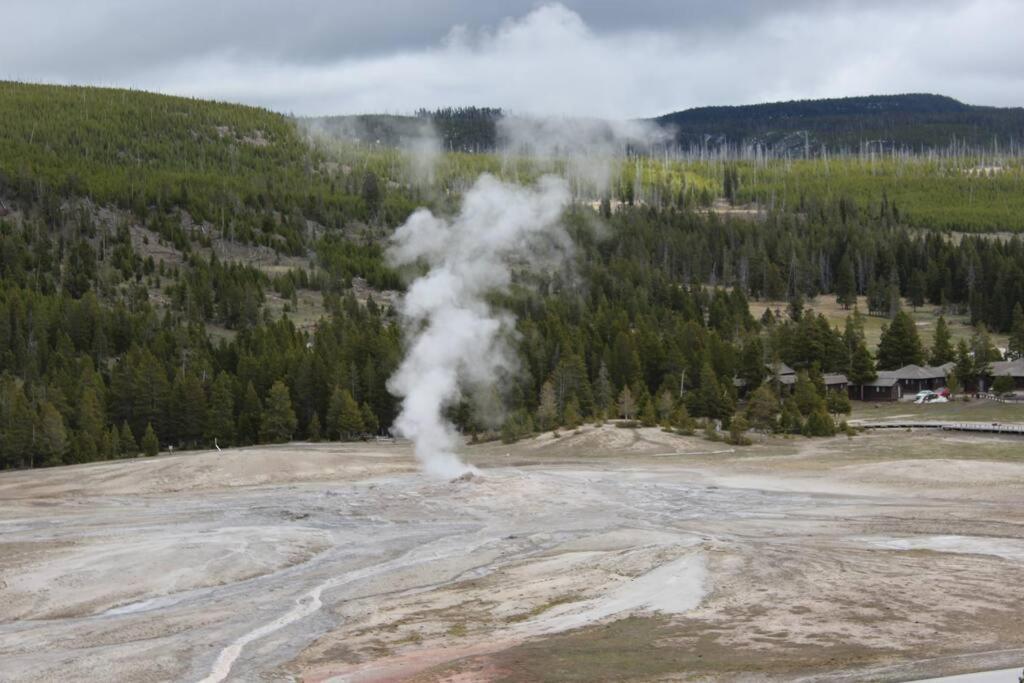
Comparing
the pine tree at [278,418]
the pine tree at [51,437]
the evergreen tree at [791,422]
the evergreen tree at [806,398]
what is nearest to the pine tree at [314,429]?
the pine tree at [278,418]

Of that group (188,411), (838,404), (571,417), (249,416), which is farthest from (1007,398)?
(188,411)

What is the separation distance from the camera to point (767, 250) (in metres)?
193

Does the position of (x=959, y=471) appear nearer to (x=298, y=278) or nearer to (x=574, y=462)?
(x=574, y=462)

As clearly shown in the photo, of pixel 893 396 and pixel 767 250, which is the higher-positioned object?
pixel 767 250

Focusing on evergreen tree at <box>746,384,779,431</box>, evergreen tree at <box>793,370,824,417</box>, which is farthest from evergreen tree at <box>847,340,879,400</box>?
evergreen tree at <box>746,384,779,431</box>

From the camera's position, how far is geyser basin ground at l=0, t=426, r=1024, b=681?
33719 millimetres

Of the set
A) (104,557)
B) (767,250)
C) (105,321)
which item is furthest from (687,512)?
(767,250)

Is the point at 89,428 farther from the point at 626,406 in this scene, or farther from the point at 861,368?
the point at 861,368

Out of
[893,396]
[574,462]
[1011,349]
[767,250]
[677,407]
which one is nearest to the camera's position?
[574,462]

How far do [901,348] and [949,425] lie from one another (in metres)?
31.0

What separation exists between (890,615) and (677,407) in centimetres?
6575

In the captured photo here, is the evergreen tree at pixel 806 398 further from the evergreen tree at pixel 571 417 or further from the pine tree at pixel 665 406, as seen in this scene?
the evergreen tree at pixel 571 417

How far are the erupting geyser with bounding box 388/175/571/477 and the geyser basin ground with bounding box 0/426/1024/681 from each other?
4.70 metres

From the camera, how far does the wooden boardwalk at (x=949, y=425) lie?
86.9 meters
